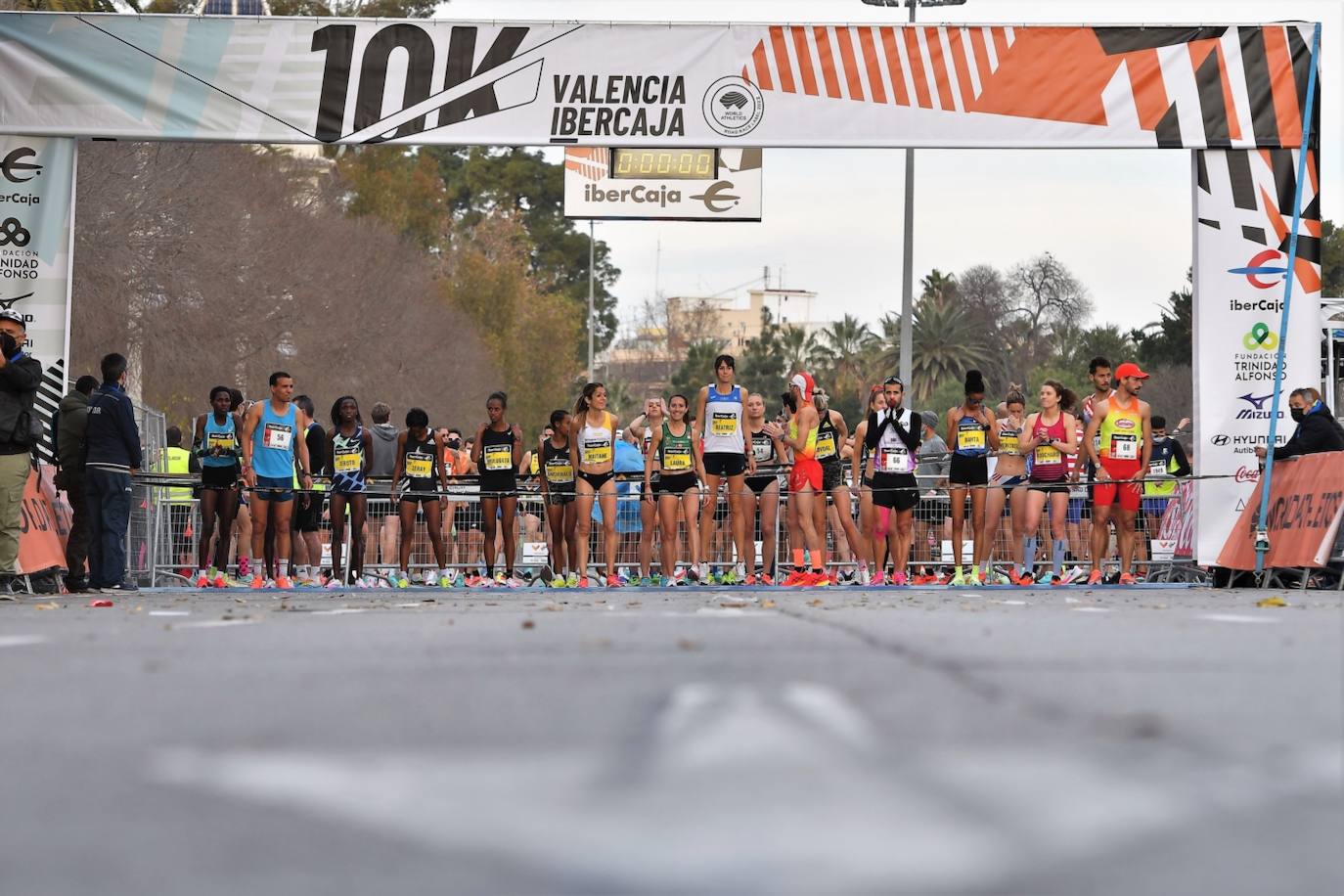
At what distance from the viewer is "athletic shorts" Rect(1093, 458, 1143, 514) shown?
1603 cm

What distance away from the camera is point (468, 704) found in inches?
189

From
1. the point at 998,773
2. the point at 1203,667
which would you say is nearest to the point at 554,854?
the point at 998,773

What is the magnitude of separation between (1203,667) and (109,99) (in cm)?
1280

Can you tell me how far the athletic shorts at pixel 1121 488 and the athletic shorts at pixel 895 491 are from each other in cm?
166

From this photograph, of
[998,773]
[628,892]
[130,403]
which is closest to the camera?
[628,892]

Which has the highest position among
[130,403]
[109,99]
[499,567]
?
[109,99]

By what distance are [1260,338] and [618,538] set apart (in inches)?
268

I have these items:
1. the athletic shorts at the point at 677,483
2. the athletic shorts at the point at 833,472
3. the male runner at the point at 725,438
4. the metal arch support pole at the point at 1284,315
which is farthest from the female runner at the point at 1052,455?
the athletic shorts at the point at 677,483

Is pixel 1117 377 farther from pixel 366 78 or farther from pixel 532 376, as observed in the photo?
pixel 532 376

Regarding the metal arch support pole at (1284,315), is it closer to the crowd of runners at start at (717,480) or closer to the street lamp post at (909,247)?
the crowd of runners at start at (717,480)

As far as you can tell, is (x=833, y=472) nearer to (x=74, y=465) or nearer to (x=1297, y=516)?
(x=1297, y=516)

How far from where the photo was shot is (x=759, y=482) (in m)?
17.1

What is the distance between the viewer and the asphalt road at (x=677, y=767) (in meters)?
3.08

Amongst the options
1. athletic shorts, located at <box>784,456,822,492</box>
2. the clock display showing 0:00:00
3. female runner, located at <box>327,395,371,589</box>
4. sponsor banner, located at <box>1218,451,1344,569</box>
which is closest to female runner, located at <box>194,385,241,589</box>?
female runner, located at <box>327,395,371,589</box>
